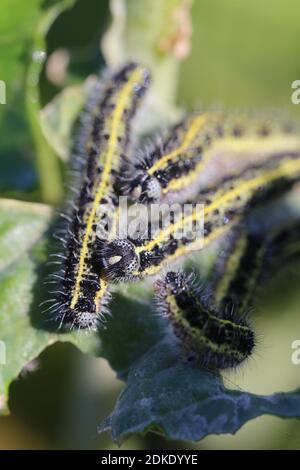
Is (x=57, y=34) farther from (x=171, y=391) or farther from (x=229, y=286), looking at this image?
(x=171, y=391)

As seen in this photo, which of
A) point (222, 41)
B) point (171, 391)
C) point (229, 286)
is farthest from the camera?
point (222, 41)

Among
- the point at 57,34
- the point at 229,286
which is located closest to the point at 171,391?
the point at 229,286

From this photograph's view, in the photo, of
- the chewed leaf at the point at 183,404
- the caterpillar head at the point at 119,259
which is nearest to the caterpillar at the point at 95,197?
the caterpillar head at the point at 119,259

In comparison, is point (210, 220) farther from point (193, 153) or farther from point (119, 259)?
point (119, 259)

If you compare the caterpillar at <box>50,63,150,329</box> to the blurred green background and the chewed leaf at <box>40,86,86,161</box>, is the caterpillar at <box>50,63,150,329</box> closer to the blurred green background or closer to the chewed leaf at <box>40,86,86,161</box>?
the chewed leaf at <box>40,86,86,161</box>

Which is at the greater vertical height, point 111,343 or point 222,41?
point 222,41

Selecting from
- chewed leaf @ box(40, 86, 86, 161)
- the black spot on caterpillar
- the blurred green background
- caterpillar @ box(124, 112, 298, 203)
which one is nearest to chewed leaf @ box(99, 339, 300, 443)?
the black spot on caterpillar
